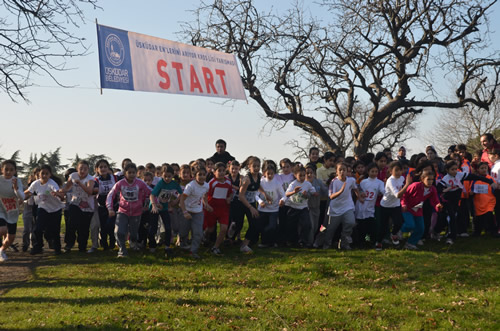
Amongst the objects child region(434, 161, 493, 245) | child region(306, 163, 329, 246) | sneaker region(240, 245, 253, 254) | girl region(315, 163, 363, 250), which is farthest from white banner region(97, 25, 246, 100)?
child region(434, 161, 493, 245)

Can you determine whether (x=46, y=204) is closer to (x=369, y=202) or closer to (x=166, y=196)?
(x=166, y=196)

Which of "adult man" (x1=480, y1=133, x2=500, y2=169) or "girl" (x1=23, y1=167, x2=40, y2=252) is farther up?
"adult man" (x1=480, y1=133, x2=500, y2=169)

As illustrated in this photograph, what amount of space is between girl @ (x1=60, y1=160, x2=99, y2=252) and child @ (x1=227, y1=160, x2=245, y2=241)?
3076 mm

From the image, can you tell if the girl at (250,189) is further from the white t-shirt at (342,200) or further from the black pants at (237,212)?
the white t-shirt at (342,200)

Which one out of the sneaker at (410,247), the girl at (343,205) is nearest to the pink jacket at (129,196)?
the girl at (343,205)

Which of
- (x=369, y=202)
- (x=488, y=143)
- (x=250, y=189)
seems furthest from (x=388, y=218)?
(x=488, y=143)

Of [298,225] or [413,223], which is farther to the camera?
[298,225]

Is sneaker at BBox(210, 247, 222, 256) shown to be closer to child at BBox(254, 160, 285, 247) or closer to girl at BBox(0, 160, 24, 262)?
child at BBox(254, 160, 285, 247)

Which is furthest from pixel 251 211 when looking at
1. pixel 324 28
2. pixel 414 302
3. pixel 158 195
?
pixel 324 28

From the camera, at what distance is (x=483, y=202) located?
11.0 meters

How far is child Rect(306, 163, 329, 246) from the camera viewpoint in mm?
10734

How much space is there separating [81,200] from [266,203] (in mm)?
4229

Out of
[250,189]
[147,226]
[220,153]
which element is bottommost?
[147,226]

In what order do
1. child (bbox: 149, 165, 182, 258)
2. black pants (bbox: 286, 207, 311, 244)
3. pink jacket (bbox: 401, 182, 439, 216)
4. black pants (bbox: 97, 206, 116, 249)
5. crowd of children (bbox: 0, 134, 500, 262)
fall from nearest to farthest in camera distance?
pink jacket (bbox: 401, 182, 439, 216) → crowd of children (bbox: 0, 134, 500, 262) → child (bbox: 149, 165, 182, 258) → black pants (bbox: 286, 207, 311, 244) → black pants (bbox: 97, 206, 116, 249)
